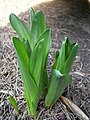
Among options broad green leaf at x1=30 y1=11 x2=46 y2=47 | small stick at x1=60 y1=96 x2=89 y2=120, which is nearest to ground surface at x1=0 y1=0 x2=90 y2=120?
small stick at x1=60 y1=96 x2=89 y2=120

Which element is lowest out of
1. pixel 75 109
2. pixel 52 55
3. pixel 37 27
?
pixel 75 109

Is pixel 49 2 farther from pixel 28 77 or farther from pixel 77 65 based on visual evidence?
pixel 28 77

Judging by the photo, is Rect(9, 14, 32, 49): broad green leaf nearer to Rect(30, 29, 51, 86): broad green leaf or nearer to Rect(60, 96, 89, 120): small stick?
Rect(30, 29, 51, 86): broad green leaf

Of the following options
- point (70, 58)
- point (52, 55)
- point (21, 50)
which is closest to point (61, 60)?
point (70, 58)

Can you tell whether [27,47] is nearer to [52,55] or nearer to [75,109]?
[75,109]

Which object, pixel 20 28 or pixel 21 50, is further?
pixel 20 28

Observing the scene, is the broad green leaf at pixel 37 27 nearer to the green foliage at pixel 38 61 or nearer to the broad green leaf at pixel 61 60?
the green foliage at pixel 38 61

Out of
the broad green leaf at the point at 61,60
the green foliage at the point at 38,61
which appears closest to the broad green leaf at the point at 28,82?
the green foliage at the point at 38,61
